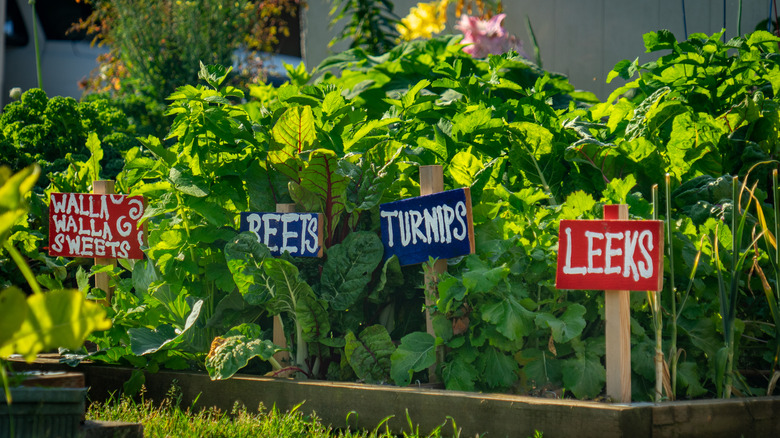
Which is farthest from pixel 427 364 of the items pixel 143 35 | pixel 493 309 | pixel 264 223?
pixel 143 35

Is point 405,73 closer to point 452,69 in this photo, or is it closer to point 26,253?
point 452,69

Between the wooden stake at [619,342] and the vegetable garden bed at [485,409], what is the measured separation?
10 centimetres

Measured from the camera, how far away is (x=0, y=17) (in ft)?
29.1

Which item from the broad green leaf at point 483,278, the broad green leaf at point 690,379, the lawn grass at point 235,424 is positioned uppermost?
the broad green leaf at point 483,278

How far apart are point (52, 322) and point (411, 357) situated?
4.88 feet

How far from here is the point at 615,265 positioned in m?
2.21

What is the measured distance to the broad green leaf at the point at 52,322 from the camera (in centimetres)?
115

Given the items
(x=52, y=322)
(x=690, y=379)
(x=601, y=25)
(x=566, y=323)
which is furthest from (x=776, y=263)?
(x=601, y=25)

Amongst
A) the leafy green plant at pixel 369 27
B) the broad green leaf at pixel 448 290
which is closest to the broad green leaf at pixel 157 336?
the broad green leaf at pixel 448 290

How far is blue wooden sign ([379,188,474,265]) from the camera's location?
97.7 inches

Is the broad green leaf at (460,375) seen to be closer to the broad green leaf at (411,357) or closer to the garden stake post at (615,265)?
the broad green leaf at (411,357)

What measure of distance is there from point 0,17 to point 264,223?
7585 millimetres

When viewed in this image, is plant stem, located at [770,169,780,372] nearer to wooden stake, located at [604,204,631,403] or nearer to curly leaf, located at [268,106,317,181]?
wooden stake, located at [604,204,631,403]

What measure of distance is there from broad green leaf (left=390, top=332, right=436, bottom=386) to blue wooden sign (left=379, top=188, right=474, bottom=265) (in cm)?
27
